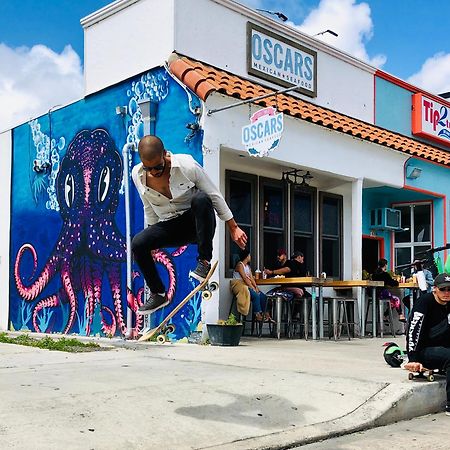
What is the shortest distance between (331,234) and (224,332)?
5.34 m

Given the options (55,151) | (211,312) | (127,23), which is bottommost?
(211,312)

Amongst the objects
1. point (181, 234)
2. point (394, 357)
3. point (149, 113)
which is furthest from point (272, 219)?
point (181, 234)

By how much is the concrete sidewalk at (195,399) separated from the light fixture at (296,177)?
17.1ft

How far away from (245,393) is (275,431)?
1002mm

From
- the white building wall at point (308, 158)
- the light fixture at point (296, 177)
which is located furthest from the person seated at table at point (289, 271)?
the light fixture at point (296, 177)

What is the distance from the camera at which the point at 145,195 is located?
5.27 m

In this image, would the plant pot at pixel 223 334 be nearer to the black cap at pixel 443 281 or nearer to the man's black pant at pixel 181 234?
the black cap at pixel 443 281

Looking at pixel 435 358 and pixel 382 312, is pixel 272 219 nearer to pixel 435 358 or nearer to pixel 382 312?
pixel 382 312

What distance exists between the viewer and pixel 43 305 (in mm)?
13711

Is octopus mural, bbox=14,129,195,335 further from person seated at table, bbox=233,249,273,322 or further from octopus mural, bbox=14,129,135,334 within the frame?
person seated at table, bbox=233,249,273,322

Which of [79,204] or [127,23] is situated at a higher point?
[127,23]

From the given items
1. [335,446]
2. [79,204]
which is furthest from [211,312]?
[335,446]

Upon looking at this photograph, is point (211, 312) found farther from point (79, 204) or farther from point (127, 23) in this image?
point (127, 23)

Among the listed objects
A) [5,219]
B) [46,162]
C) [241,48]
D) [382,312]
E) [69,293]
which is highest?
[241,48]
